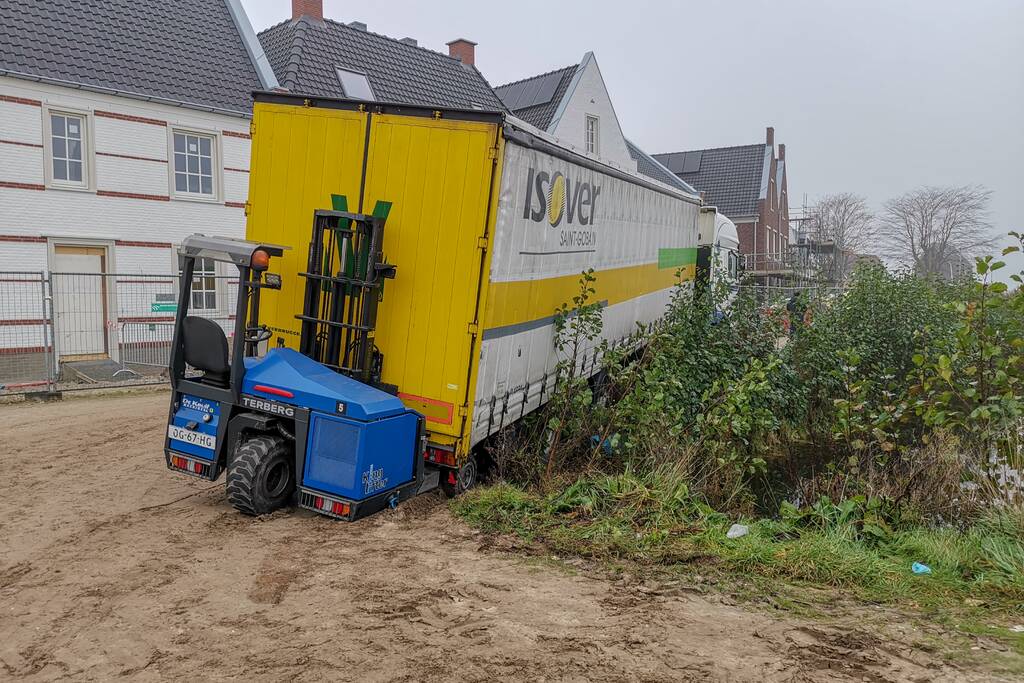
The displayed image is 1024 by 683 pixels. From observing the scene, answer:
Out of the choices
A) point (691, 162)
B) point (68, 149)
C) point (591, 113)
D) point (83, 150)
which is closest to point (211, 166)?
point (83, 150)

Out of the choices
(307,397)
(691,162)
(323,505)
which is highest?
(691,162)

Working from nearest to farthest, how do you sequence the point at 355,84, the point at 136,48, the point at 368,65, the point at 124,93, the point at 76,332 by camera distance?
the point at 76,332 < the point at 124,93 < the point at 136,48 < the point at 355,84 < the point at 368,65

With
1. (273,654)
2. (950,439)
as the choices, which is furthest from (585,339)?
(273,654)

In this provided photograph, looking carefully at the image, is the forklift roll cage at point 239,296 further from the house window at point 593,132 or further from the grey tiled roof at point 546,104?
the house window at point 593,132

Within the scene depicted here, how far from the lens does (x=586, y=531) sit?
19.9 ft

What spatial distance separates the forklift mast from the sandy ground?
4.24 ft

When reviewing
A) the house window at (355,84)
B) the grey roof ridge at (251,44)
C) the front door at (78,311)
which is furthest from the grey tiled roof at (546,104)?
the front door at (78,311)

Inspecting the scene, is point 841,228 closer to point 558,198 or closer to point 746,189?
point 746,189

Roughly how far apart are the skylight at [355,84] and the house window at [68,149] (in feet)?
21.2

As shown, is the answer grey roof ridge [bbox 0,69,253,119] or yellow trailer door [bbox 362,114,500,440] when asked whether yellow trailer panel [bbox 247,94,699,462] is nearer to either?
yellow trailer door [bbox 362,114,500,440]

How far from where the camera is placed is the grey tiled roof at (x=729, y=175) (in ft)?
138

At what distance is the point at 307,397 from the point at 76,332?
9.97 m

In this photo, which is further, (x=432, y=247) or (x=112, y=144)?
(x=112, y=144)

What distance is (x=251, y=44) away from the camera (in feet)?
61.1
